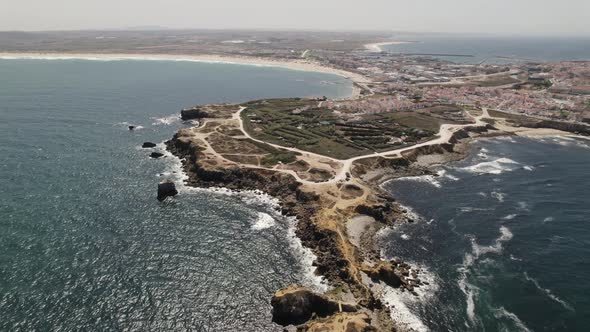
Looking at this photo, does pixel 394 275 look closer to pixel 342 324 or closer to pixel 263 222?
pixel 342 324

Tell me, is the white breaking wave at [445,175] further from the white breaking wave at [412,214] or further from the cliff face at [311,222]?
the cliff face at [311,222]

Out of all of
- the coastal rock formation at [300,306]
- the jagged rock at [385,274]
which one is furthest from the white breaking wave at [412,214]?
the coastal rock formation at [300,306]

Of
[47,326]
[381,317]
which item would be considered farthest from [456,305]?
[47,326]

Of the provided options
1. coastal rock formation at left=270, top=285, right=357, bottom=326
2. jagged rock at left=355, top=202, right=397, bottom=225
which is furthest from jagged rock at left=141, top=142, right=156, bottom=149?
coastal rock formation at left=270, top=285, right=357, bottom=326

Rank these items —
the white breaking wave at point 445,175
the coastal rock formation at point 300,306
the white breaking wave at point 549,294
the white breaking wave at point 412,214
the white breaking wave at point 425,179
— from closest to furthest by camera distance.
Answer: the coastal rock formation at point 300,306
the white breaking wave at point 549,294
the white breaking wave at point 412,214
the white breaking wave at point 425,179
the white breaking wave at point 445,175

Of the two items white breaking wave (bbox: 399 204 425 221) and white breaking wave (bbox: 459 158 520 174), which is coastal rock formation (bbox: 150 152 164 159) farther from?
white breaking wave (bbox: 459 158 520 174)
